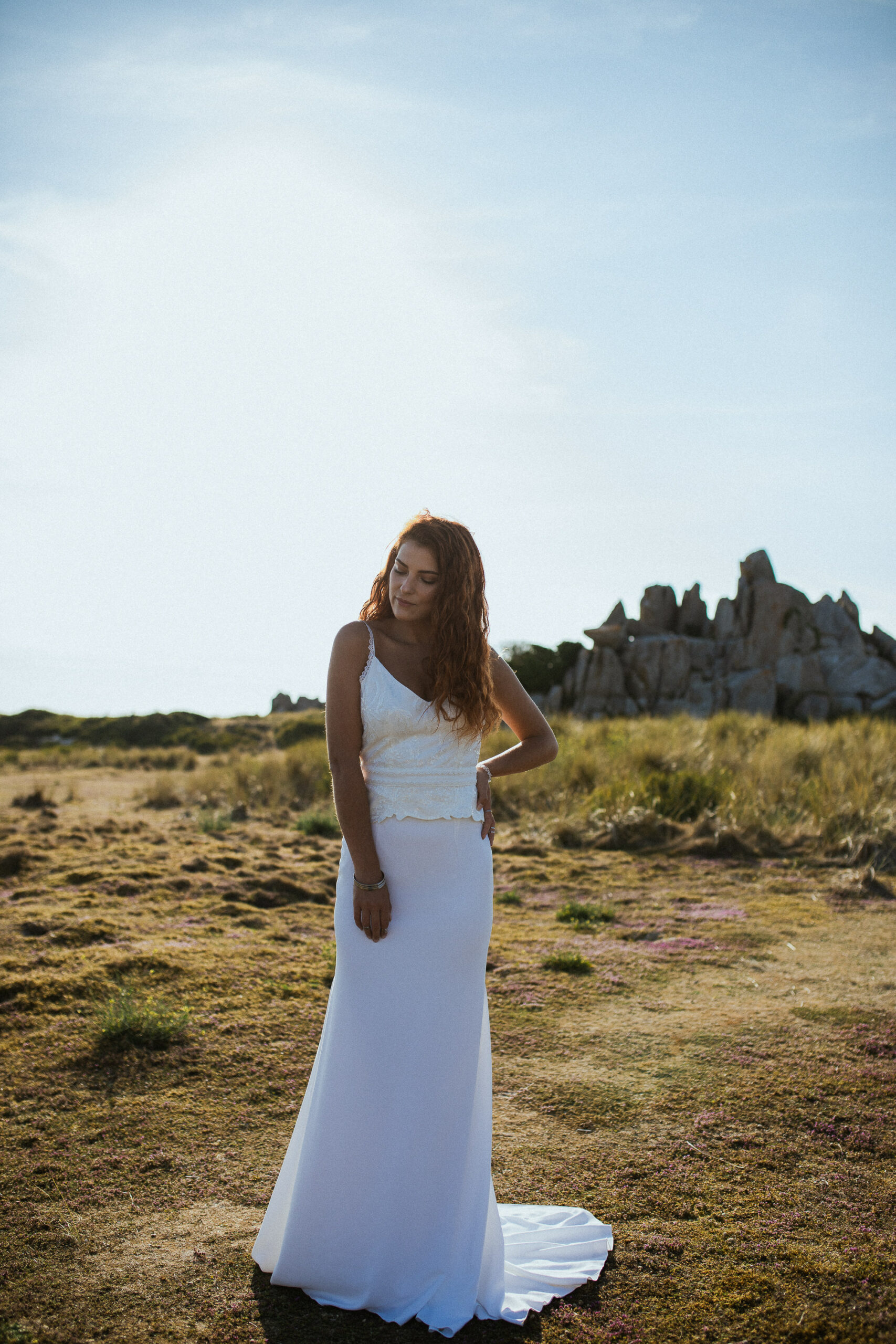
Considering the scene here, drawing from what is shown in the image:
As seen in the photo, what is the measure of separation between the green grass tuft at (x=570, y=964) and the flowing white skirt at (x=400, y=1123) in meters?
3.68

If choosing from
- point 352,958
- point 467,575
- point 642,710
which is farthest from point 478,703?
point 642,710

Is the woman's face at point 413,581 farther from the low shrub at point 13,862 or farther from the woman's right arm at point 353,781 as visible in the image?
the low shrub at point 13,862

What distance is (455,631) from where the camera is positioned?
2969mm

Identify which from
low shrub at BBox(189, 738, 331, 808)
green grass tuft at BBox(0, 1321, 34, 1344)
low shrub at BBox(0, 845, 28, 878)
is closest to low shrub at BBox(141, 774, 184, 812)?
low shrub at BBox(189, 738, 331, 808)

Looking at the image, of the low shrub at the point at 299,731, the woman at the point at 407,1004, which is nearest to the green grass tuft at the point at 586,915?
the woman at the point at 407,1004

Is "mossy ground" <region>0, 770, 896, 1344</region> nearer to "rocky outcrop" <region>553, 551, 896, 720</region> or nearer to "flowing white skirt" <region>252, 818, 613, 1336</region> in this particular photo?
"flowing white skirt" <region>252, 818, 613, 1336</region>

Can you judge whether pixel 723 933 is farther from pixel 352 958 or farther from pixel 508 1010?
pixel 352 958

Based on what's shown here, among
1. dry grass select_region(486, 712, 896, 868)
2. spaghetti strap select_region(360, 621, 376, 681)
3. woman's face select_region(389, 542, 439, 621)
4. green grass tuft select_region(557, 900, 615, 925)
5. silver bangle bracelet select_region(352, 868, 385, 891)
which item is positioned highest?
woman's face select_region(389, 542, 439, 621)

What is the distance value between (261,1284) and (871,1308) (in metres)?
2.01

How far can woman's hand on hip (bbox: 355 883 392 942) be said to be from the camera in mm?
2867

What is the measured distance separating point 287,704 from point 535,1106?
164 ft

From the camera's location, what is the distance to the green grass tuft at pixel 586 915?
8.05 meters

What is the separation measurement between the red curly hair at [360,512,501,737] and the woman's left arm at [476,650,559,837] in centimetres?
26

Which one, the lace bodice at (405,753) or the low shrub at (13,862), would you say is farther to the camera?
the low shrub at (13,862)
